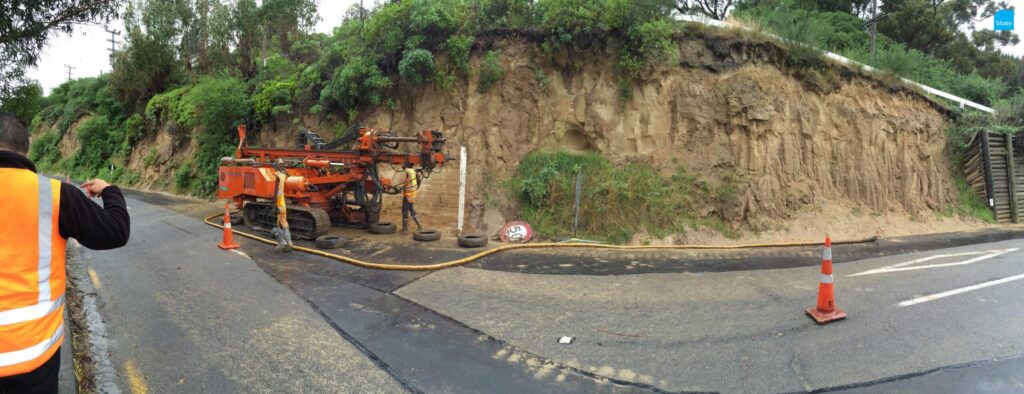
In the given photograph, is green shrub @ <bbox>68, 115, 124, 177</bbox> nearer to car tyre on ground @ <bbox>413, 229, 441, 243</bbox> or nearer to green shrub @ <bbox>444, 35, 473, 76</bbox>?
green shrub @ <bbox>444, 35, 473, 76</bbox>

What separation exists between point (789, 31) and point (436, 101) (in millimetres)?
9304

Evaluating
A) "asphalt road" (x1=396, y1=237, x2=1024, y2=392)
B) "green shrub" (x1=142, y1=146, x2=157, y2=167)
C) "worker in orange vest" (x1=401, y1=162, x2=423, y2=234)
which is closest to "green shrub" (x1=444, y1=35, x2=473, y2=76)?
"worker in orange vest" (x1=401, y1=162, x2=423, y2=234)

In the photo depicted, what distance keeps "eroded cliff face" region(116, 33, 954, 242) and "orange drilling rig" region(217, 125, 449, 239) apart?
1.58m

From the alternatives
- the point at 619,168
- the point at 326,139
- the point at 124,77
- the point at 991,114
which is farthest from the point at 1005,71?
the point at 124,77

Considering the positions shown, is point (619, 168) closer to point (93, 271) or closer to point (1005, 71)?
point (93, 271)

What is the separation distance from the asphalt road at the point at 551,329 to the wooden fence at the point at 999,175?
25.8ft

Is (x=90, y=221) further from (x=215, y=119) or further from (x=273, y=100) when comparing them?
(x=215, y=119)

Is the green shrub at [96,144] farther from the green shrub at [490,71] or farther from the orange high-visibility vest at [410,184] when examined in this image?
the orange high-visibility vest at [410,184]

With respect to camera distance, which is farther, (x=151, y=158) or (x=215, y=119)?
(x=151, y=158)

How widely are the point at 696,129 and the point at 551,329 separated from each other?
8.31m

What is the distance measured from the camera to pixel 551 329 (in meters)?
4.98

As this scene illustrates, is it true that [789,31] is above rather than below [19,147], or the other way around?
above

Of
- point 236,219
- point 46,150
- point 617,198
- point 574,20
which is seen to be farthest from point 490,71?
point 46,150

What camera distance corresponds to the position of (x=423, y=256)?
8.20 metres
